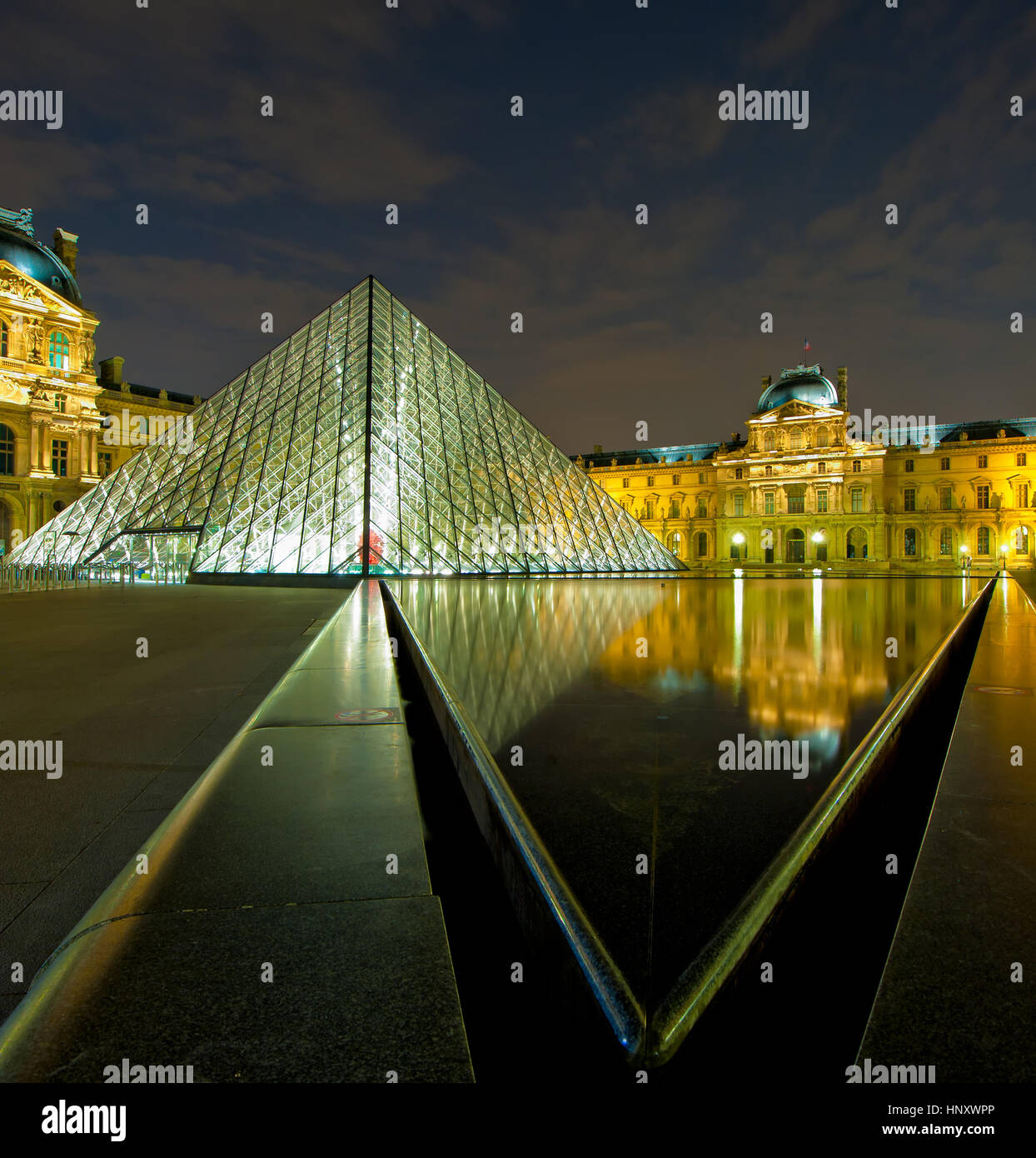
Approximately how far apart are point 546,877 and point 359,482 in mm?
21377

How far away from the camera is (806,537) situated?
5994 centimetres

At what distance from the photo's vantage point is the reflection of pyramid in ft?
71.7

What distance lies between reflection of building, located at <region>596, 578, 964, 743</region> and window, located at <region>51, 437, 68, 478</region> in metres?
45.5

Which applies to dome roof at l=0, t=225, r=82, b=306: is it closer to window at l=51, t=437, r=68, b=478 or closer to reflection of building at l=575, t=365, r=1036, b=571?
window at l=51, t=437, r=68, b=478

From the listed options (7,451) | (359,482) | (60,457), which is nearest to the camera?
(359,482)

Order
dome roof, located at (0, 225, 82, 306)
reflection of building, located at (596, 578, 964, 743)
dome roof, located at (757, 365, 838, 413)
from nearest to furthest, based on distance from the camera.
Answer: reflection of building, located at (596, 578, 964, 743)
dome roof, located at (0, 225, 82, 306)
dome roof, located at (757, 365, 838, 413)

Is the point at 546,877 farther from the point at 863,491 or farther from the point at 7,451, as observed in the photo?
the point at 863,491

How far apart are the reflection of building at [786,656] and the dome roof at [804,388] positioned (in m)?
56.0

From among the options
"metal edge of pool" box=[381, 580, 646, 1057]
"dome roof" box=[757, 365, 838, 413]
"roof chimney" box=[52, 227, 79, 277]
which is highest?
"roof chimney" box=[52, 227, 79, 277]

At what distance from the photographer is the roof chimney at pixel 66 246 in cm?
4853

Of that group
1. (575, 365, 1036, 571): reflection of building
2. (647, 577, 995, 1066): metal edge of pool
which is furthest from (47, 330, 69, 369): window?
(647, 577, 995, 1066): metal edge of pool

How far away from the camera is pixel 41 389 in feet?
139

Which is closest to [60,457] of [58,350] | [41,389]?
[41,389]
